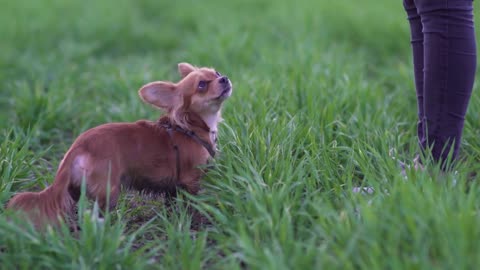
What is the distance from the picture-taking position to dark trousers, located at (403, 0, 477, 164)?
232 cm

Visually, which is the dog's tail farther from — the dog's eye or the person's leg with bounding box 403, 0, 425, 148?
the person's leg with bounding box 403, 0, 425, 148

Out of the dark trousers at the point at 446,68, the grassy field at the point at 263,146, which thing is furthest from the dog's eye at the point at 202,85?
the dark trousers at the point at 446,68

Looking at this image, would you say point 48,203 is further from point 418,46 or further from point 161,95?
point 418,46

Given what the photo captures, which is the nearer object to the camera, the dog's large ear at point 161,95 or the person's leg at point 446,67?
the person's leg at point 446,67

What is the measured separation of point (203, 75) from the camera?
258 cm

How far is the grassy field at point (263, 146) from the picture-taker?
183 centimetres

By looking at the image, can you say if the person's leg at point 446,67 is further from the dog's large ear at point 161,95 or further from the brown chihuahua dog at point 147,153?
the dog's large ear at point 161,95

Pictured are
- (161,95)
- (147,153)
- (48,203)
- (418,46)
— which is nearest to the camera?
(48,203)

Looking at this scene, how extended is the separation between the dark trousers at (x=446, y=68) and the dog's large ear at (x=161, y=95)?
108 centimetres

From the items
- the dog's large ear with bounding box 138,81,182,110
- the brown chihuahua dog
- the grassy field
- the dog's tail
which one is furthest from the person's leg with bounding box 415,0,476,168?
the dog's tail

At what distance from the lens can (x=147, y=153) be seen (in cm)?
233

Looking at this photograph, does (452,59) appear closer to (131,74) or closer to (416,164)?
(416,164)

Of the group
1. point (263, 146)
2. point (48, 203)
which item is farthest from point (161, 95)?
point (48, 203)

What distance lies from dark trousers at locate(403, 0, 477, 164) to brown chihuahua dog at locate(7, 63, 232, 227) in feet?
2.86
